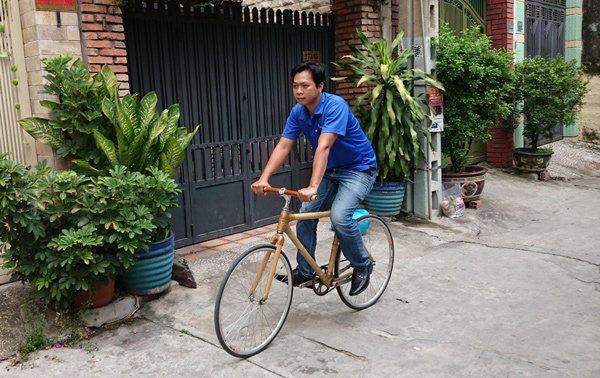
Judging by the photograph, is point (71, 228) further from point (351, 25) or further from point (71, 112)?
point (351, 25)

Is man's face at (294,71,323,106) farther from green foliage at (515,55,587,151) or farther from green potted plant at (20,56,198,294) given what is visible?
green foliage at (515,55,587,151)

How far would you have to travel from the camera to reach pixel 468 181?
26.6ft

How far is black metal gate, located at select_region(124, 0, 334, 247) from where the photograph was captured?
598 cm

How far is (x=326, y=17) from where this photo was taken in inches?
304

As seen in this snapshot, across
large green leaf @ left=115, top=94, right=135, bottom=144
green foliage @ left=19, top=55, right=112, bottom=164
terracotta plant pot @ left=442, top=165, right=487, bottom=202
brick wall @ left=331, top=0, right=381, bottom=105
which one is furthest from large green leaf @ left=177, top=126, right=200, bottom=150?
terracotta plant pot @ left=442, top=165, right=487, bottom=202

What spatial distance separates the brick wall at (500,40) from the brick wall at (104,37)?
7.22 meters

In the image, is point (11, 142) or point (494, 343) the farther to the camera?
A: point (11, 142)

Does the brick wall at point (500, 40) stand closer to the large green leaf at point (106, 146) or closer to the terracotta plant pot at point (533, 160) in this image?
the terracotta plant pot at point (533, 160)

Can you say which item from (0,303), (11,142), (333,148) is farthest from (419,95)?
(0,303)

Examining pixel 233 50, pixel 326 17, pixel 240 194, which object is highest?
pixel 326 17

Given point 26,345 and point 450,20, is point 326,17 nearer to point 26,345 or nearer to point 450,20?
point 450,20

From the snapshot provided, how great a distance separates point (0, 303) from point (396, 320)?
9.96ft

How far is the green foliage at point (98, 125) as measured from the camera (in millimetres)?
4621

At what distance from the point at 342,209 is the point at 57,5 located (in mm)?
2809
